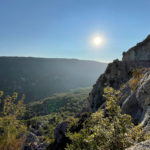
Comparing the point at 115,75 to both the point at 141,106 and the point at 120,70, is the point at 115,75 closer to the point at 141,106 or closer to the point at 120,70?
the point at 120,70

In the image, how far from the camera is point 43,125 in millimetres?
53594

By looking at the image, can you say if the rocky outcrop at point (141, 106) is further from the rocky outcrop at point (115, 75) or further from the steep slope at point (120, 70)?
the rocky outcrop at point (115, 75)

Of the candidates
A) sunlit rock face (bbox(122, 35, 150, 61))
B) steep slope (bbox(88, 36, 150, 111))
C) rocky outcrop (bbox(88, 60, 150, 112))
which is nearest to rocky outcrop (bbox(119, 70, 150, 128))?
steep slope (bbox(88, 36, 150, 111))

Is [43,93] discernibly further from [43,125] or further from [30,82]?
[43,125]

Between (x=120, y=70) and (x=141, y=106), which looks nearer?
(x=141, y=106)

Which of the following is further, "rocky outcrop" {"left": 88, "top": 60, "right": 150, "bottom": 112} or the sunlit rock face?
the sunlit rock face

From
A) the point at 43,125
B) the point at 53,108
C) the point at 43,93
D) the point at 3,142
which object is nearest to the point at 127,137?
the point at 3,142

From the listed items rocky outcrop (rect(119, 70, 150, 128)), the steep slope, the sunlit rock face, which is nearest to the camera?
rocky outcrop (rect(119, 70, 150, 128))

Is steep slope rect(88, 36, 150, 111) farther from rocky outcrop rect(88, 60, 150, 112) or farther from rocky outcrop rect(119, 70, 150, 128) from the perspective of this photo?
rocky outcrop rect(119, 70, 150, 128)

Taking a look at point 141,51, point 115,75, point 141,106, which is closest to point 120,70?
point 115,75

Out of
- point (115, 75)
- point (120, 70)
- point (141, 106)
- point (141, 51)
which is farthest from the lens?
point (141, 51)

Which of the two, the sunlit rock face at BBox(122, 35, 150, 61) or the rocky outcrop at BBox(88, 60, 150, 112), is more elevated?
the sunlit rock face at BBox(122, 35, 150, 61)

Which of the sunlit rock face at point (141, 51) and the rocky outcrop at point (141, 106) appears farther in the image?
the sunlit rock face at point (141, 51)

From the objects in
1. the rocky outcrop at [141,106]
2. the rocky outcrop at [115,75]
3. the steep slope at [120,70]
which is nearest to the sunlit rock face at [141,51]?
the steep slope at [120,70]
